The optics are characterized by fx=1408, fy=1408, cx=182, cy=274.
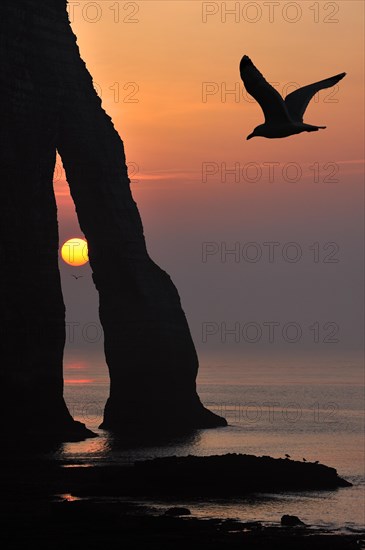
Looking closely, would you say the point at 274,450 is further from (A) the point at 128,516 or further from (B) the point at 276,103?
(B) the point at 276,103

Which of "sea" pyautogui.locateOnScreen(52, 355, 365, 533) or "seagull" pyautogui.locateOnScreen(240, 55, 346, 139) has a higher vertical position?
"seagull" pyautogui.locateOnScreen(240, 55, 346, 139)

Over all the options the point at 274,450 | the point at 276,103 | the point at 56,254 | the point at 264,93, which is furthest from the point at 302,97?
the point at 274,450

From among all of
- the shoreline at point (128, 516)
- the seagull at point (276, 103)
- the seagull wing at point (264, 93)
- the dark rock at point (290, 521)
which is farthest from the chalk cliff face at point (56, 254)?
the seagull wing at point (264, 93)

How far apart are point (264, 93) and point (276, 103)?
1.58 feet

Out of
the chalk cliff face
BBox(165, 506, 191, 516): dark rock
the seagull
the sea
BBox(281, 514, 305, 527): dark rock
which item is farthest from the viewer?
the chalk cliff face

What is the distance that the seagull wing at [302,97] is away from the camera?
115ft

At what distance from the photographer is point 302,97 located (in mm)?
35469

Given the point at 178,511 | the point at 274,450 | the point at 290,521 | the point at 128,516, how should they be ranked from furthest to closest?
the point at 274,450, the point at 178,511, the point at 290,521, the point at 128,516

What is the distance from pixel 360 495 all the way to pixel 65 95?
4985cm

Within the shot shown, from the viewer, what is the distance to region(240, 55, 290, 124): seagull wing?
3250 cm

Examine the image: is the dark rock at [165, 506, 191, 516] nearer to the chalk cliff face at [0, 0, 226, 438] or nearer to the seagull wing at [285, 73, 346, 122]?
the seagull wing at [285, 73, 346, 122]

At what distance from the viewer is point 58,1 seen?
124 meters

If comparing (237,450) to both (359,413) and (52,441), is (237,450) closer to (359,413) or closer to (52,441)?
(52,441)

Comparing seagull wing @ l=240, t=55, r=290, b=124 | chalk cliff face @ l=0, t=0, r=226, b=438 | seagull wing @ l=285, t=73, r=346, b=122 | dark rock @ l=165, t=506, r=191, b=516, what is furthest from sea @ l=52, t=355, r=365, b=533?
seagull wing @ l=240, t=55, r=290, b=124
